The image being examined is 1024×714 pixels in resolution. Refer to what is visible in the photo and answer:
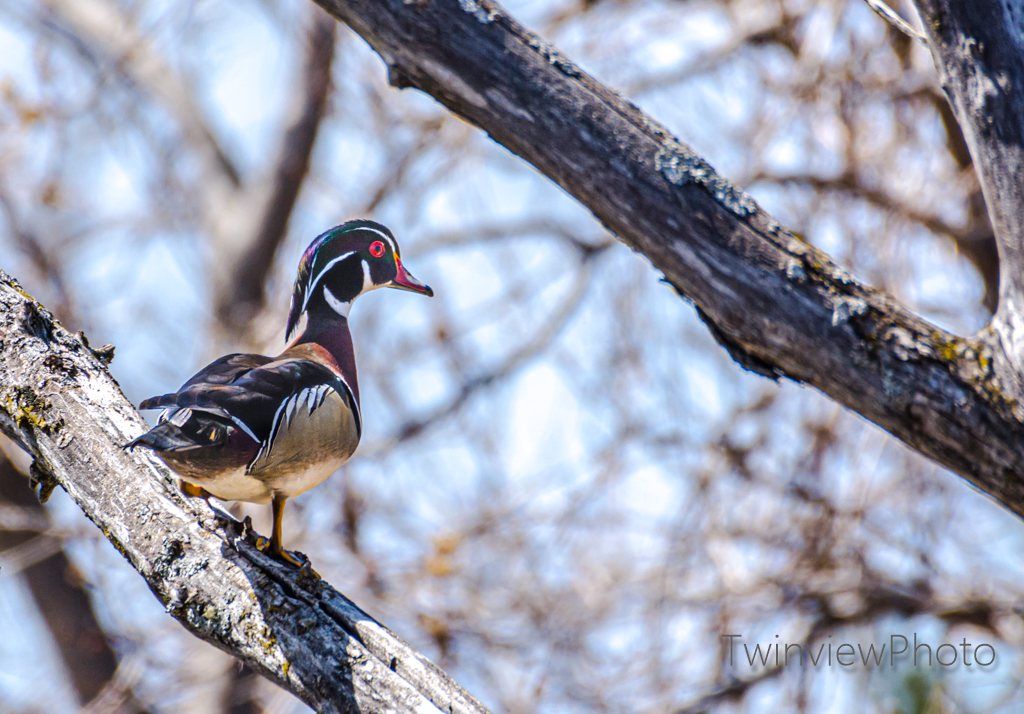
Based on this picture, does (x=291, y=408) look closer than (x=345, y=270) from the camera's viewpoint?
Yes

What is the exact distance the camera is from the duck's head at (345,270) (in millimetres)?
1337

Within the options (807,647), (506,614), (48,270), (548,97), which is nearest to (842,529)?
(807,647)

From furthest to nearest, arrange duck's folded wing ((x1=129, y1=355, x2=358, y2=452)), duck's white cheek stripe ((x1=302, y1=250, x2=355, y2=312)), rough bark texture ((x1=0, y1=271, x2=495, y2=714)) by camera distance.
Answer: rough bark texture ((x1=0, y1=271, x2=495, y2=714))
duck's white cheek stripe ((x1=302, y1=250, x2=355, y2=312))
duck's folded wing ((x1=129, y1=355, x2=358, y2=452))

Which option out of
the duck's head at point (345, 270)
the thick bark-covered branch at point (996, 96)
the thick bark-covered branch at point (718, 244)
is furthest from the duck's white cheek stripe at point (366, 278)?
the thick bark-covered branch at point (996, 96)

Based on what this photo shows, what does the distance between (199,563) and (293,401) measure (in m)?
0.55

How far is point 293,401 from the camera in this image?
117cm

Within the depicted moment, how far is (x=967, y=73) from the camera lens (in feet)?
6.53

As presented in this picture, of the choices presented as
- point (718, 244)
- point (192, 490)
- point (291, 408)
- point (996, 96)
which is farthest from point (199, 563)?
point (996, 96)

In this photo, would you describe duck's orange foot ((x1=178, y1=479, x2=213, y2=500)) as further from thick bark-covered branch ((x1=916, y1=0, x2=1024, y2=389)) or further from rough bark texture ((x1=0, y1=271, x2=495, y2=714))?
thick bark-covered branch ((x1=916, y1=0, x2=1024, y2=389))

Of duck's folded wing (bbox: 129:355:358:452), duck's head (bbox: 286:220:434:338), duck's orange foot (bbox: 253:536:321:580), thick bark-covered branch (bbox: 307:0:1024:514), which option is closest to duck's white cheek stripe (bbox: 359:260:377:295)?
duck's head (bbox: 286:220:434:338)

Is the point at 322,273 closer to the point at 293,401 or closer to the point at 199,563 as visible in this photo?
the point at 293,401

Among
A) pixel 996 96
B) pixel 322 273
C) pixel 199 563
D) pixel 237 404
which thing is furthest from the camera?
pixel 996 96

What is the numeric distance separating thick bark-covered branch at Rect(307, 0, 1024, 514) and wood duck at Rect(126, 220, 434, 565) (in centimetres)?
78

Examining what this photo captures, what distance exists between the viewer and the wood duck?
3.65ft
